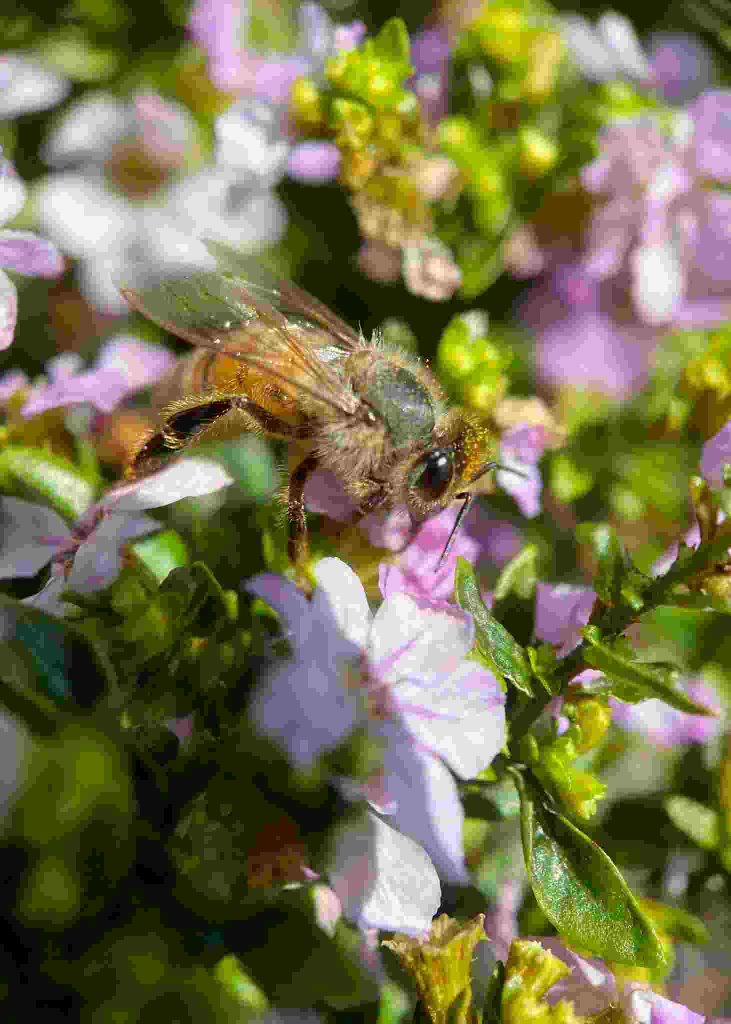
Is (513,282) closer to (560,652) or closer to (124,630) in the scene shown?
(560,652)

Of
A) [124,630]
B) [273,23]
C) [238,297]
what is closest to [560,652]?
[124,630]

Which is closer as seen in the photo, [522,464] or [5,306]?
[5,306]

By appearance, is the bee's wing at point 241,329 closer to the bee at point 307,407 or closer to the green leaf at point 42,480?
the bee at point 307,407

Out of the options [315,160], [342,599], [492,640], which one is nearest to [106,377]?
[315,160]

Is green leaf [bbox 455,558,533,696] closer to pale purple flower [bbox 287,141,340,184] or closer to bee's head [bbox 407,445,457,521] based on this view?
bee's head [bbox 407,445,457,521]

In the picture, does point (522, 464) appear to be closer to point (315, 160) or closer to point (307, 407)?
point (307, 407)

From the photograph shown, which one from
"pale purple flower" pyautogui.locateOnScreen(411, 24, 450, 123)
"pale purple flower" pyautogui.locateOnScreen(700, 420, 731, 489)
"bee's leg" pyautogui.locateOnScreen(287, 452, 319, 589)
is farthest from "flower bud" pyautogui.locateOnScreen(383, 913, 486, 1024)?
"pale purple flower" pyautogui.locateOnScreen(411, 24, 450, 123)
